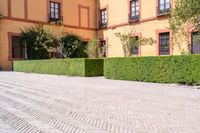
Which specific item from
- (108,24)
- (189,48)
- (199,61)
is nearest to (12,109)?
(199,61)

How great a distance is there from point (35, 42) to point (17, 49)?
2.07 metres

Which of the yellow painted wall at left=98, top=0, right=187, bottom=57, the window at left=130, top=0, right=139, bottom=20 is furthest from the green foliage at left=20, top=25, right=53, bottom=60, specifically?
the window at left=130, top=0, right=139, bottom=20

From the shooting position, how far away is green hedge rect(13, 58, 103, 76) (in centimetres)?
2178

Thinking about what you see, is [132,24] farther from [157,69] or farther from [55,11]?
[157,69]

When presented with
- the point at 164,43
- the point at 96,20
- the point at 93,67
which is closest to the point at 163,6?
the point at 164,43

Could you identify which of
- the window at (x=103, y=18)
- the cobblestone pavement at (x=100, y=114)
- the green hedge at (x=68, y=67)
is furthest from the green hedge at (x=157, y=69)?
the window at (x=103, y=18)

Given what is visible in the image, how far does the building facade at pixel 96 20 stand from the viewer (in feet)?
92.5

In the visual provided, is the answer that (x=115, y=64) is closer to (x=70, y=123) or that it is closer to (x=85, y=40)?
(x=70, y=123)

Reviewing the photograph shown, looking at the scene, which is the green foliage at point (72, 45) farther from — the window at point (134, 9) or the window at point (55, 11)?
the window at point (134, 9)

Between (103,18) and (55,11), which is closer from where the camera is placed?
(55,11)

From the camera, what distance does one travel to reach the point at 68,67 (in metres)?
23.1

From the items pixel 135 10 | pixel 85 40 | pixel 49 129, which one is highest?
pixel 135 10

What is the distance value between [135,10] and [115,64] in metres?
13.5

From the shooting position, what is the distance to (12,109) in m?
8.69
